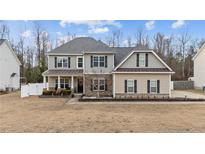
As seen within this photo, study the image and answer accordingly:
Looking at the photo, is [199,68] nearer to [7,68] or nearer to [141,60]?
[141,60]

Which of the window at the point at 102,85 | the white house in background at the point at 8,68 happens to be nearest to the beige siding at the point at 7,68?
the white house in background at the point at 8,68

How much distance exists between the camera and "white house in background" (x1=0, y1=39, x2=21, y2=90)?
25464mm

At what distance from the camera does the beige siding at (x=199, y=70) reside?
2590cm

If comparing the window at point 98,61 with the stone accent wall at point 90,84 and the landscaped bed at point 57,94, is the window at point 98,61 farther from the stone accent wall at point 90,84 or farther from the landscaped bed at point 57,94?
the landscaped bed at point 57,94

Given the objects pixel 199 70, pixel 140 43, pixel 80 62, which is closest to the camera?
pixel 80 62

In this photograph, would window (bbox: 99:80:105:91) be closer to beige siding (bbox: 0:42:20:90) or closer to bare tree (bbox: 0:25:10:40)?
beige siding (bbox: 0:42:20:90)

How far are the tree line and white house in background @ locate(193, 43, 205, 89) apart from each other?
3.30 ft

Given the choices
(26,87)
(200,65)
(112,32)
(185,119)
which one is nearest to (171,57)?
(200,65)

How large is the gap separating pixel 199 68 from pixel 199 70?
248 mm

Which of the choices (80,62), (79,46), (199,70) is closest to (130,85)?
(80,62)

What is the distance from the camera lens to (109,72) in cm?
1998

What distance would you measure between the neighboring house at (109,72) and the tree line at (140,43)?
18.9ft

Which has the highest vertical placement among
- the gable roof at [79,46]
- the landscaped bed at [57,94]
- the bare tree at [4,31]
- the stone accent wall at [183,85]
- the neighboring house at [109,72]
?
the bare tree at [4,31]
